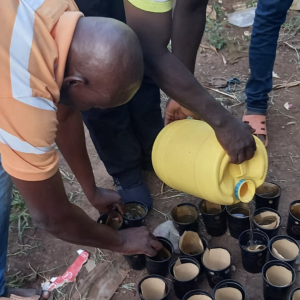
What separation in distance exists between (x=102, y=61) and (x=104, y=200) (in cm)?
101

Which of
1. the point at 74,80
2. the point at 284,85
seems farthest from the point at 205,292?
the point at 284,85

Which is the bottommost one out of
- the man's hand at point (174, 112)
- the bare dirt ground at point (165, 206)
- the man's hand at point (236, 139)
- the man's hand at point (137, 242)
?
→ the bare dirt ground at point (165, 206)

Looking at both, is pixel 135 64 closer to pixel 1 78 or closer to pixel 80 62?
pixel 80 62

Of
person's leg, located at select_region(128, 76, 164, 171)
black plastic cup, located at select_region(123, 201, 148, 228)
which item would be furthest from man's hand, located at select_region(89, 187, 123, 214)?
person's leg, located at select_region(128, 76, 164, 171)

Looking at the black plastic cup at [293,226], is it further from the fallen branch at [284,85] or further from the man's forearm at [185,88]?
the fallen branch at [284,85]

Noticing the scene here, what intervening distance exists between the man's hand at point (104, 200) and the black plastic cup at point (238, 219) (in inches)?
21.7

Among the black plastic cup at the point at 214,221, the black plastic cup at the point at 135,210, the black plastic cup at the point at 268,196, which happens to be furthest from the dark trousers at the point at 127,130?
the black plastic cup at the point at 268,196

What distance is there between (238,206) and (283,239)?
0.33 m

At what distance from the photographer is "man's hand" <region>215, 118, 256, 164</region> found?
62.6 inches

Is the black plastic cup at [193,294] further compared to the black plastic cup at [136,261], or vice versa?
the black plastic cup at [136,261]

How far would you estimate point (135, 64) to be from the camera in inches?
47.2

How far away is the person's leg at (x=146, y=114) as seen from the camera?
229 cm

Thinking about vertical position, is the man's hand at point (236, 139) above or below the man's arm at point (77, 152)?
above

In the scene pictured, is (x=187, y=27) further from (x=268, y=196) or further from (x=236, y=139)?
(x=268, y=196)
